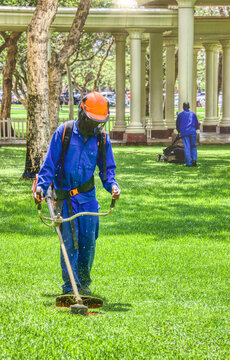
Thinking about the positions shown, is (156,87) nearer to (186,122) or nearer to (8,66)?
(8,66)

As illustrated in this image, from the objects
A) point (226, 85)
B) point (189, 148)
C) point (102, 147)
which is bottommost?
point (189, 148)

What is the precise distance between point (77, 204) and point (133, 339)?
1.52 m

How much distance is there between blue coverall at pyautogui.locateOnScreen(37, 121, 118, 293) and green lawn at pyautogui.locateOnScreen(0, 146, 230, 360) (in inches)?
20.1

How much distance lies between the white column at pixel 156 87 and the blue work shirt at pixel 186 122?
8686mm

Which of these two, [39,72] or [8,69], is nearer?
[39,72]

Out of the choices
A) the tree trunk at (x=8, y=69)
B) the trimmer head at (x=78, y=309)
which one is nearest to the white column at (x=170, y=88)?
the tree trunk at (x=8, y=69)

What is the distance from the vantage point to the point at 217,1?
25.8 m

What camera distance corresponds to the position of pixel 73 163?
19.8 feet

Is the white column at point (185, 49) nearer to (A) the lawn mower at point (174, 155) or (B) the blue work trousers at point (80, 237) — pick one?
Result: (A) the lawn mower at point (174, 155)

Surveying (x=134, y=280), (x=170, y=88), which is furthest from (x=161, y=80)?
(x=134, y=280)

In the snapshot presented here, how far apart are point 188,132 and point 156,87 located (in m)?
9.08

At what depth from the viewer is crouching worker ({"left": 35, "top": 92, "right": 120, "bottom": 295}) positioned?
19.5ft

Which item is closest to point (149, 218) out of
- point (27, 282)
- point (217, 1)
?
point (27, 282)

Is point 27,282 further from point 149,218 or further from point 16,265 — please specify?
point 149,218
